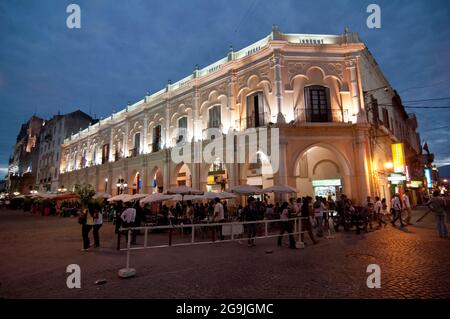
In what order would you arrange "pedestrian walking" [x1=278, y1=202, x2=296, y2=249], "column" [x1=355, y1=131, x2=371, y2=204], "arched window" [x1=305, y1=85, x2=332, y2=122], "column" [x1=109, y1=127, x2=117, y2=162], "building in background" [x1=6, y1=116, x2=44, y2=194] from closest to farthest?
"pedestrian walking" [x1=278, y1=202, x2=296, y2=249] < "column" [x1=355, y1=131, x2=371, y2=204] < "arched window" [x1=305, y1=85, x2=332, y2=122] < "column" [x1=109, y1=127, x2=117, y2=162] < "building in background" [x1=6, y1=116, x2=44, y2=194]

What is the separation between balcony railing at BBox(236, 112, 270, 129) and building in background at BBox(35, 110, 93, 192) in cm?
3535

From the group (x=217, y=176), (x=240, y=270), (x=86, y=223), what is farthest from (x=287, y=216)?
(x=217, y=176)

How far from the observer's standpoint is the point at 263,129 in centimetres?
1742

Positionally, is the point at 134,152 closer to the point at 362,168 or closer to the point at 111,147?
the point at 111,147

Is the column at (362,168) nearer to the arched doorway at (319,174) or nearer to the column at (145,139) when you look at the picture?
the arched doorway at (319,174)

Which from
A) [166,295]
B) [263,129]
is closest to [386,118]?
[263,129]

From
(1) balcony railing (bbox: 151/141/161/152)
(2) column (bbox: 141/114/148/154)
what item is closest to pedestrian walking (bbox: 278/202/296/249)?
(1) balcony railing (bbox: 151/141/161/152)

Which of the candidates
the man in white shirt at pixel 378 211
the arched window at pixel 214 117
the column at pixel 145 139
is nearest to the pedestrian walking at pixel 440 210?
the man in white shirt at pixel 378 211

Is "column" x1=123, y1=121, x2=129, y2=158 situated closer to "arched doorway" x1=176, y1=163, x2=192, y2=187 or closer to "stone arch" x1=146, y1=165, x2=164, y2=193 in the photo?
"stone arch" x1=146, y1=165, x2=164, y2=193

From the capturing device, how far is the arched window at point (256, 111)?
18.1 metres

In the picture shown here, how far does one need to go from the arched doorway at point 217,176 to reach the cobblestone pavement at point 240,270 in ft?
32.3

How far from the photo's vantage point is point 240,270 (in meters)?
6.50

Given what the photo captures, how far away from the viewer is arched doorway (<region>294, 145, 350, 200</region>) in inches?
727
